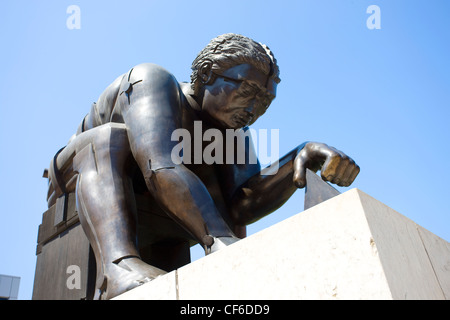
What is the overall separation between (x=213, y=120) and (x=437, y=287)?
2.06 meters

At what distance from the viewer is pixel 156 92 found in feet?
10.6

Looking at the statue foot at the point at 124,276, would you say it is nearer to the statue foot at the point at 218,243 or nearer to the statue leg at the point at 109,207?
the statue leg at the point at 109,207

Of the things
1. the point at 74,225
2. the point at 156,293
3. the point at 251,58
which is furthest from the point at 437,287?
the point at 74,225

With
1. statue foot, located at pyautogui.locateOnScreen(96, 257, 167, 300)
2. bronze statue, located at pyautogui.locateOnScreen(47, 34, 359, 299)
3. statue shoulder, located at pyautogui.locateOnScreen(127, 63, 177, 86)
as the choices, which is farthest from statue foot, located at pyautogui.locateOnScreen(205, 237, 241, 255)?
statue shoulder, located at pyautogui.locateOnScreen(127, 63, 177, 86)

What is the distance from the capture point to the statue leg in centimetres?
263

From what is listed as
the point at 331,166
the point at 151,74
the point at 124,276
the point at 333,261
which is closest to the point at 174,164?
the point at 124,276

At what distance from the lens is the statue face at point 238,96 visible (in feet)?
10.8

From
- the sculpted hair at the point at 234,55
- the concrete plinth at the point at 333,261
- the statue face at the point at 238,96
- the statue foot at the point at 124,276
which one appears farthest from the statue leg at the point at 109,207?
the sculpted hair at the point at 234,55

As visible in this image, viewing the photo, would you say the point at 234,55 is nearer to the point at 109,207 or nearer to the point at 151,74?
the point at 151,74

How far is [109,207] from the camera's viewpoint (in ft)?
9.59

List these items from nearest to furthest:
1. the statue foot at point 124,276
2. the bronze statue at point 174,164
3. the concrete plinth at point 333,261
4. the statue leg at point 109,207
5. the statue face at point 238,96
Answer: the concrete plinth at point 333,261 → the statue foot at point 124,276 → the statue leg at point 109,207 → the bronze statue at point 174,164 → the statue face at point 238,96

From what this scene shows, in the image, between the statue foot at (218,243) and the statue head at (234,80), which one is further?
the statue head at (234,80)
